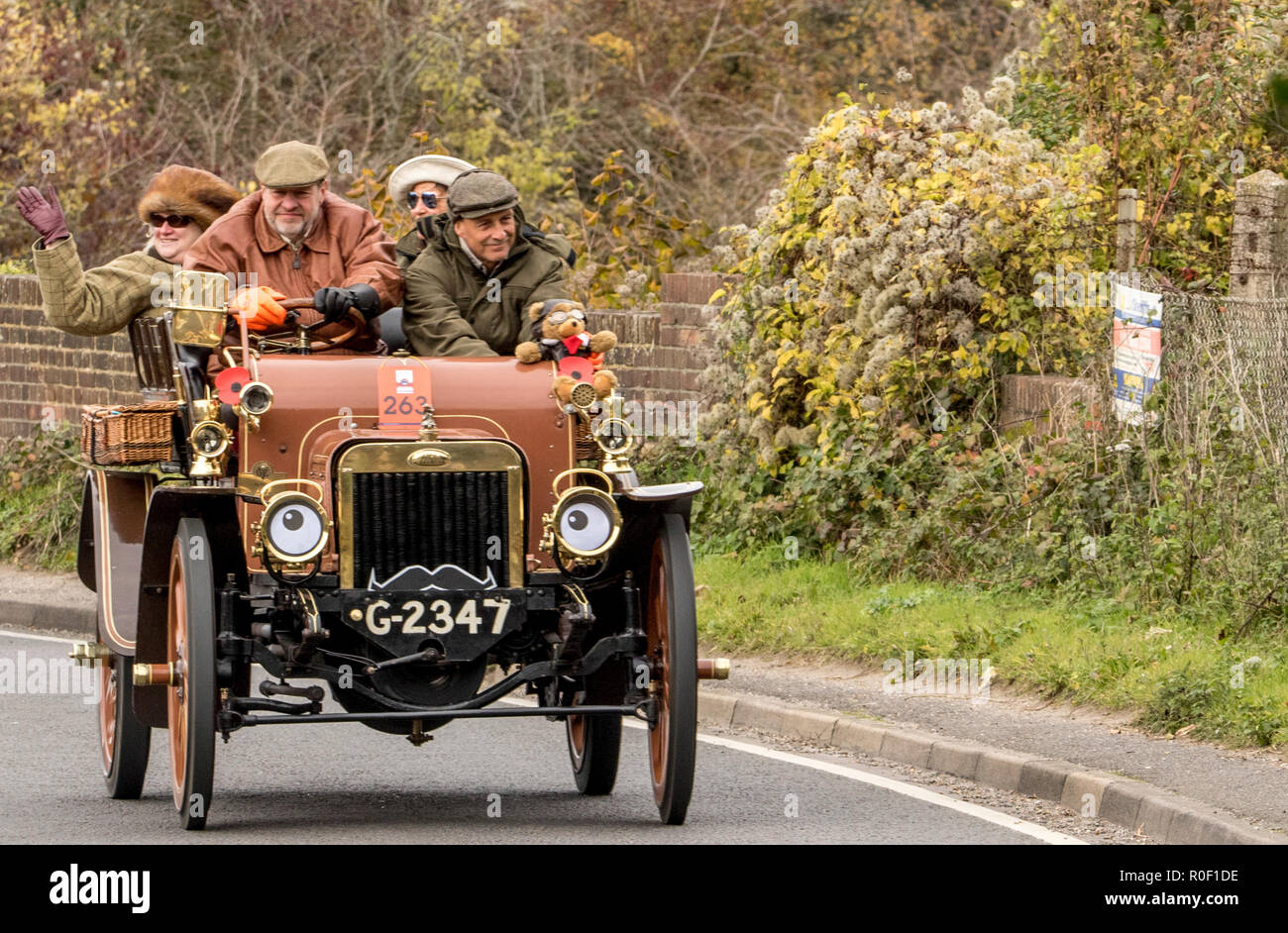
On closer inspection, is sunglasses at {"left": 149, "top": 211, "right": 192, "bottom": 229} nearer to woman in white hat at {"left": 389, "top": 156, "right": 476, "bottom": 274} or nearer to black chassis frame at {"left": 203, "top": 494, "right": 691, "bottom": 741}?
woman in white hat at {"left": 389, "top": 156, "right": 476, "bottom": 274}

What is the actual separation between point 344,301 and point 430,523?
1160 millimetres

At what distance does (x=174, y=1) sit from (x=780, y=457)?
54.2ft

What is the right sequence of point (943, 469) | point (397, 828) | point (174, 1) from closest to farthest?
1. point (397, 828)
2. point (943, 469)
3. point (174, 1)

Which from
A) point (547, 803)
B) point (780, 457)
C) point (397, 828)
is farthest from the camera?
point (780, 457)

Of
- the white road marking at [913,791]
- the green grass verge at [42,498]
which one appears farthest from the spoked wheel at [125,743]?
the green grass verge at [42,498]

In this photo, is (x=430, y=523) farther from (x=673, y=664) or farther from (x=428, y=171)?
(x=428, y=171)

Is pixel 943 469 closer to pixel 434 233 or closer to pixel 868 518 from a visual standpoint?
pixel 868 518

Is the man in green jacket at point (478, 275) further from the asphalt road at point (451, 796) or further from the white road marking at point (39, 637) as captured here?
the white road marking at point (39, 637)

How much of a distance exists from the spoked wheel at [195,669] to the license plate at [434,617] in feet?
1.47

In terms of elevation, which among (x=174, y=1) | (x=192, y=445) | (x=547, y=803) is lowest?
(x=547, y=803)

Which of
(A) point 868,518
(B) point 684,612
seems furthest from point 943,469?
(B) point 684,612

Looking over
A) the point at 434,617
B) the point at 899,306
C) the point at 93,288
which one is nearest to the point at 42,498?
the point at 899,306

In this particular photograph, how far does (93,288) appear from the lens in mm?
8812
